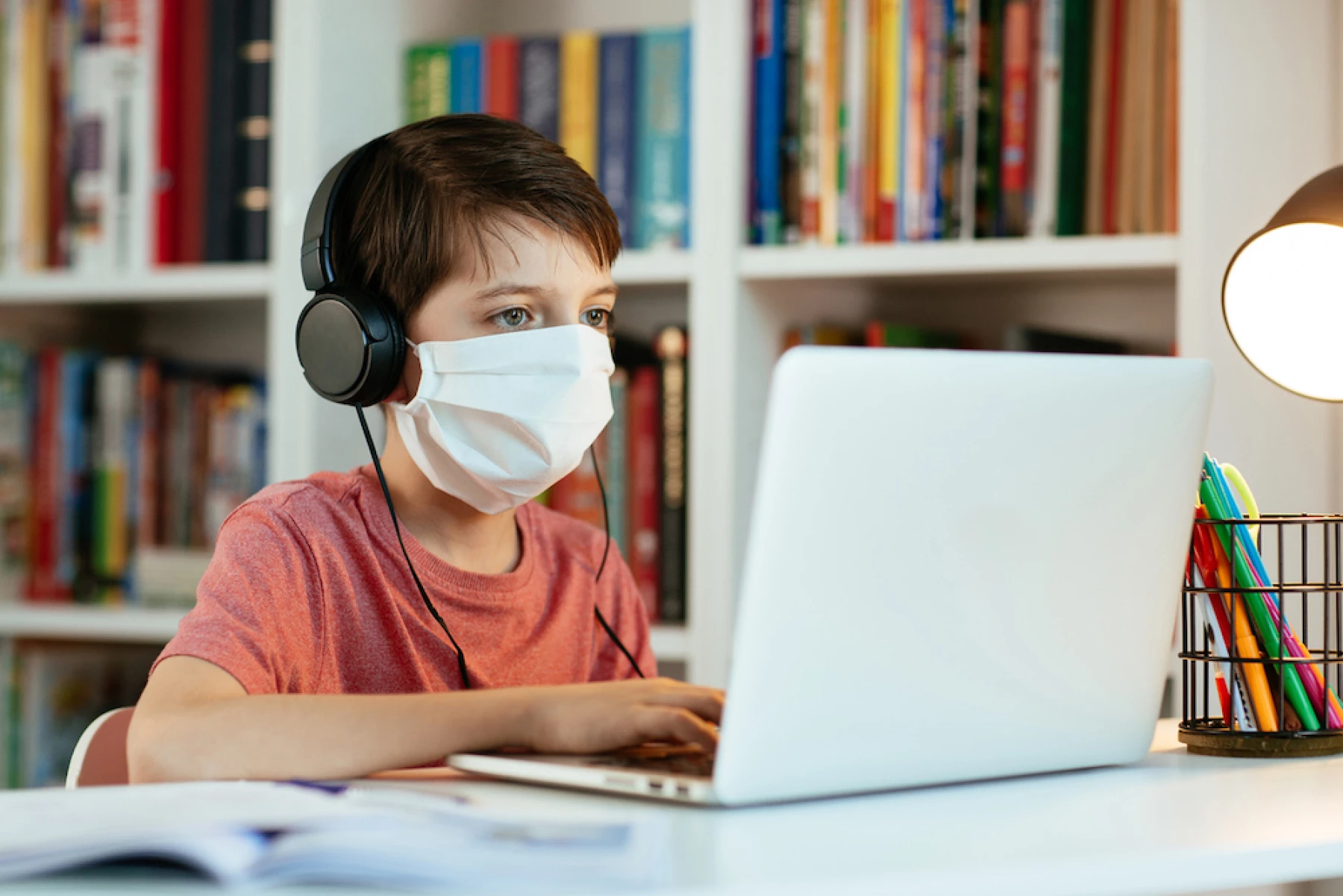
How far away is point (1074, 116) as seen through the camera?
155 centimetres

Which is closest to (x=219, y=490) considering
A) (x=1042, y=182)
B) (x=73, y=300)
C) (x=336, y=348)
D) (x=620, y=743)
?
(x=73, y=300)

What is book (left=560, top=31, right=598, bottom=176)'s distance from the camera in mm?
1756

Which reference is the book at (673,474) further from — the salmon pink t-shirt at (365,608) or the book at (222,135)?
the book at (222,135)

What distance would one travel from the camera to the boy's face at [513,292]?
110 centimetres

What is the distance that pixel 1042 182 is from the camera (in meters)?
1.57

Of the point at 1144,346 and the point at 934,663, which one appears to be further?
the point at 1144,346

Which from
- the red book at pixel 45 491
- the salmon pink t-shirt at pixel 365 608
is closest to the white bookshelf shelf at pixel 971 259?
the salmon pink t-shirt at pixel 365 608

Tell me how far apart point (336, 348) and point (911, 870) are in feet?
2.15

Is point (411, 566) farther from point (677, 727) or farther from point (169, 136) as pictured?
point (169, 136)

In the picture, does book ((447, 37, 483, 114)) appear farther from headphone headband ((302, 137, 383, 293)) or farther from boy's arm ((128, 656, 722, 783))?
boy's arm ((128, 656, 722, 783))

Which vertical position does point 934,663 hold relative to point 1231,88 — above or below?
below

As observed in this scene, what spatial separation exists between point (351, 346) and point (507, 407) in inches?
4.9

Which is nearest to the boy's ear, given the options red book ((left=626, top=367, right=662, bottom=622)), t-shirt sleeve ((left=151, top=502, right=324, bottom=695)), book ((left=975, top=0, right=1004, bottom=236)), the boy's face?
the boy's face

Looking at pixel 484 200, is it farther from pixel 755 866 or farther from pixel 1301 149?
pixel 1301 149
